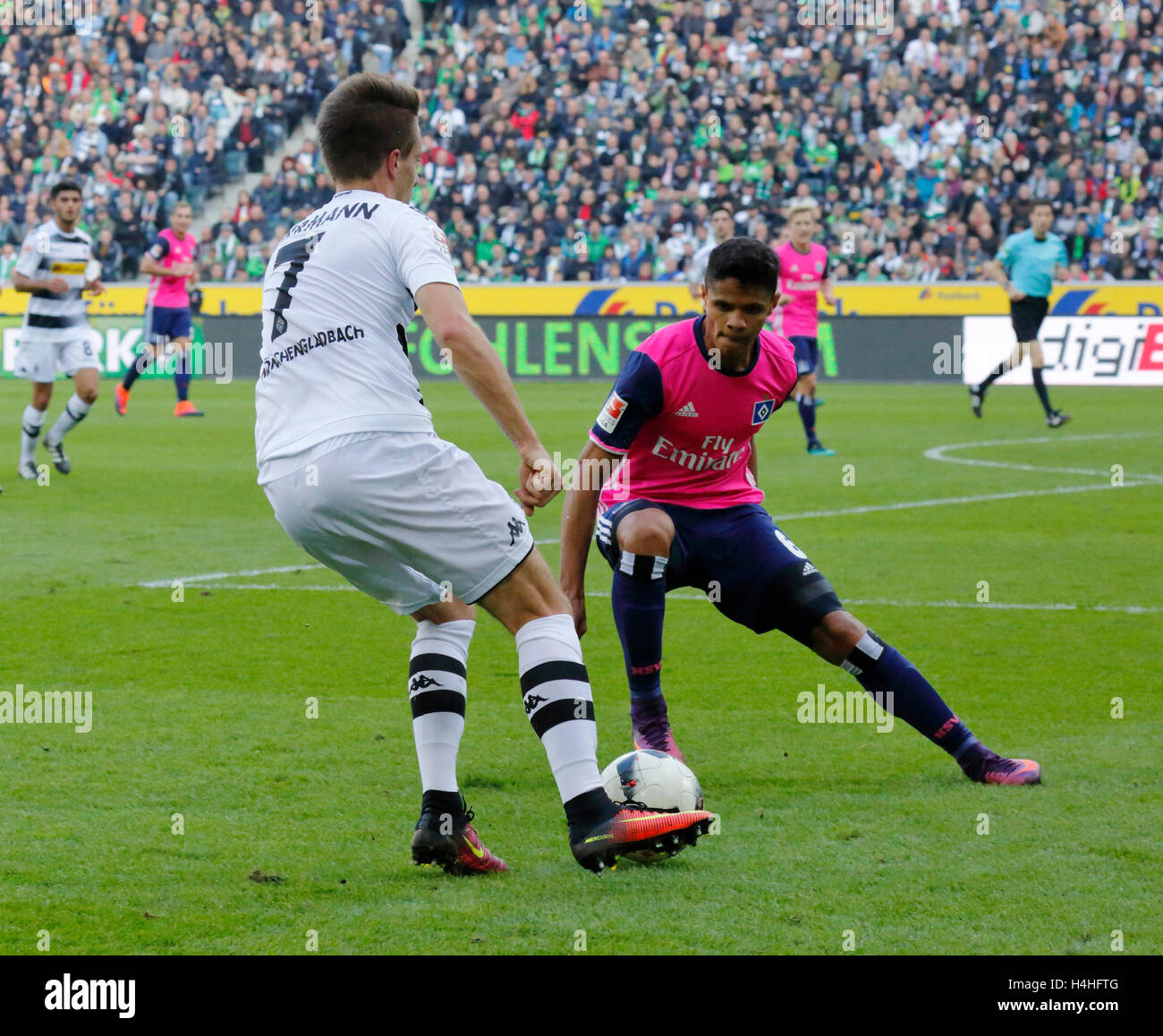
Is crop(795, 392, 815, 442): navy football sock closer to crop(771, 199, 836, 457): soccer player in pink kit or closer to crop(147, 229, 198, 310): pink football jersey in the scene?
crop(771, 199, 836, 457): soccer player in pink kit

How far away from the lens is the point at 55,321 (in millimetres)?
13102

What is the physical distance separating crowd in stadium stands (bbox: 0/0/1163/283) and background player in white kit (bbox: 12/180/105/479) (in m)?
13.3

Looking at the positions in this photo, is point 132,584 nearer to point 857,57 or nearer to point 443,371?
point 443,371

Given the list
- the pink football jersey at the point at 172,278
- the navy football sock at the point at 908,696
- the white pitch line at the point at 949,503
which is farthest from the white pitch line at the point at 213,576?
the pink football jersey at the point at 172,278

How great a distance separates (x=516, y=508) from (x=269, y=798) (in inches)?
53.2

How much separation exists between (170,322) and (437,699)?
1459 centimetres

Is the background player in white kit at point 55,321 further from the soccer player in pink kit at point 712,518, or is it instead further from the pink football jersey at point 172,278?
the soccer player in pink kit at point 712,518

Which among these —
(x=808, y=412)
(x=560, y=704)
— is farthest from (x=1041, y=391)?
(x=560, y=704)

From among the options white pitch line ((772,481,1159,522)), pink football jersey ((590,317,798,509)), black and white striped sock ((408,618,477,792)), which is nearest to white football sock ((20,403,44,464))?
white pitch line ((772,481,1159,522))

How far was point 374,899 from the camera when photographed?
3771 mm

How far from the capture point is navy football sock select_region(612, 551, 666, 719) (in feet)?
16.6

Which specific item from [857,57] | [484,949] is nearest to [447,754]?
[484,949]

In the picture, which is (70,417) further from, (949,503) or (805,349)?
(949,503)

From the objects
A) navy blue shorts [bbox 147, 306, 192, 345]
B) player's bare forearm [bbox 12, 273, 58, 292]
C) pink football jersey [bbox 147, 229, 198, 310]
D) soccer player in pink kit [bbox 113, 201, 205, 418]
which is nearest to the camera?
player's bare forearm [bbox 12, 273, 58, 292]
